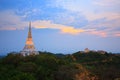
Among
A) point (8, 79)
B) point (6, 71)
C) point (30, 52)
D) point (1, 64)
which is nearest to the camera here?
point (8, 79)

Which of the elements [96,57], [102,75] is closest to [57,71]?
[102,75]

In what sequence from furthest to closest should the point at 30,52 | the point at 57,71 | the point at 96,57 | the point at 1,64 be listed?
the point at 96,57 < the point at 30,52 < the point at 1,64 < the point at 57,71

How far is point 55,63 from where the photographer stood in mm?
29062

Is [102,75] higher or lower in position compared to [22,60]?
lower

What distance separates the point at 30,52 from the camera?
131ft

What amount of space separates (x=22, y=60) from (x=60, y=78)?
6.64 metres

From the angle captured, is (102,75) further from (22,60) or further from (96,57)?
(96,57)

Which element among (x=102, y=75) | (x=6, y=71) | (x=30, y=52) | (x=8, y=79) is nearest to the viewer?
(x=8, y=79)

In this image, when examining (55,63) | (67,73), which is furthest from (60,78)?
(55,63)

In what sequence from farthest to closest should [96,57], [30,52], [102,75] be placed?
[96,57]
[30,52]
[102,75]

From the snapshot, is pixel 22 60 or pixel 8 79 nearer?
pixel 8 79

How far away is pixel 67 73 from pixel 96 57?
42.7 m

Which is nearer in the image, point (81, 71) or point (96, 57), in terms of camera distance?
point (81, 71)

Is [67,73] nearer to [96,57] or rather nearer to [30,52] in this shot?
[30,52]
